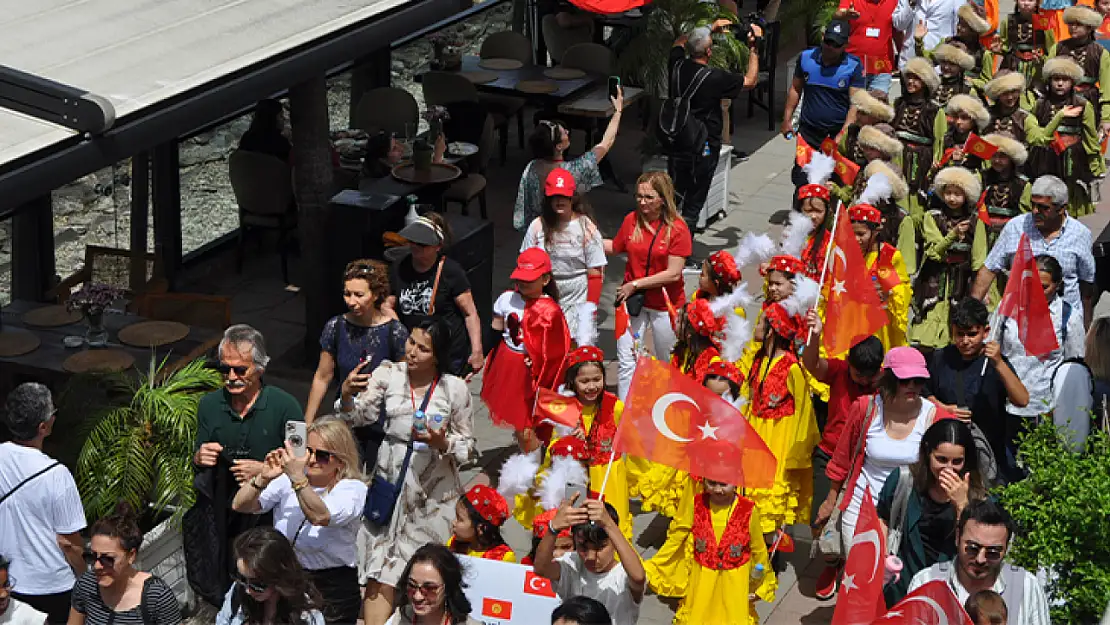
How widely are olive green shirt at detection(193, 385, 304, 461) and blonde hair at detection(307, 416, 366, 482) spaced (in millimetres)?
365

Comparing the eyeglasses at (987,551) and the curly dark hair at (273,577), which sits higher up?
the eyeglasses at (987,551)

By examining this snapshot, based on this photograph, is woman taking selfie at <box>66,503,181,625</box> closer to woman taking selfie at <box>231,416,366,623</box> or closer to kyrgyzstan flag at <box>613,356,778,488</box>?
woman taking selfie at <box>231,416,366,623</box>

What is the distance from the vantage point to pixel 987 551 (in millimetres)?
7000

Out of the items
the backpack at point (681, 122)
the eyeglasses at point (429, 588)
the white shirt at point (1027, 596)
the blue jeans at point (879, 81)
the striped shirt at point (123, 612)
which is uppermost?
the white shirt at point (1027, 596)

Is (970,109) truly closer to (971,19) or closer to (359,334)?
(971,19)

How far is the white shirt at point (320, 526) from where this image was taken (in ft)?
26.4

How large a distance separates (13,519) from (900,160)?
7.95m

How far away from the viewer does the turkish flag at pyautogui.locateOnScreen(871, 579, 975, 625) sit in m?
6.69

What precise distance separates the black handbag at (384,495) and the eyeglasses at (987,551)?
9.57 ft

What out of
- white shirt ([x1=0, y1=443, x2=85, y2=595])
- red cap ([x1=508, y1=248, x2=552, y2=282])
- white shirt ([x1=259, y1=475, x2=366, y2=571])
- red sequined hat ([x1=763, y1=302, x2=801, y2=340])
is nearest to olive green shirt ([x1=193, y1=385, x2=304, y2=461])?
white shirt ([x1=259, y1=475, x2=366, y2=571])

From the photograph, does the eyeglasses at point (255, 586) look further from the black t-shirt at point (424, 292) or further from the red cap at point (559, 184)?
the red cap at point (559, 184)

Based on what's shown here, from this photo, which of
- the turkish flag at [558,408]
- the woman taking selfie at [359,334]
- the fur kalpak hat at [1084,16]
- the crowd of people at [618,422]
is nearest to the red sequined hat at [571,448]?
the crowd of people at [618,422]

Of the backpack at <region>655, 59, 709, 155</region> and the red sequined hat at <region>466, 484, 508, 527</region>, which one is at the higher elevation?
the red sequined hat at <region>466, 484, 508, 527</region>

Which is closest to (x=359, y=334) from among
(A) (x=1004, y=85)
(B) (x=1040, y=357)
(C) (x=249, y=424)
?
(C) (x=249, y=424)
